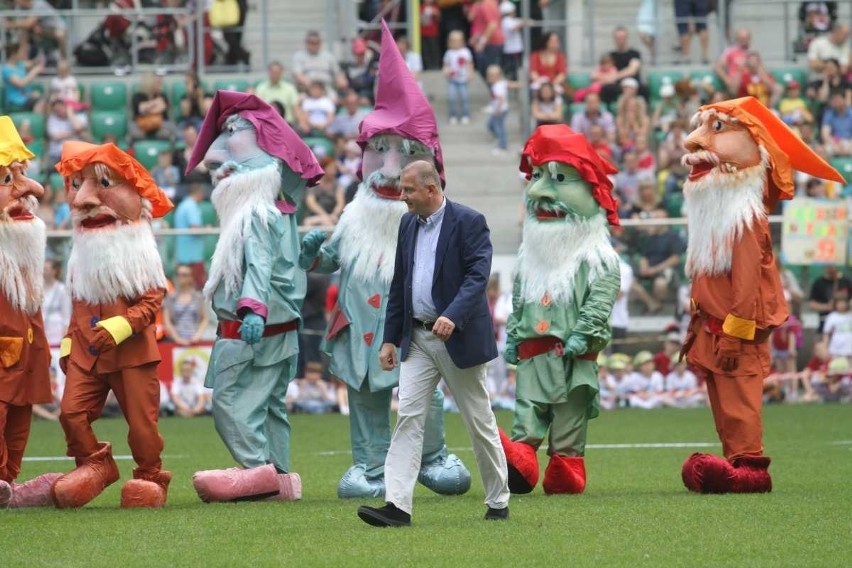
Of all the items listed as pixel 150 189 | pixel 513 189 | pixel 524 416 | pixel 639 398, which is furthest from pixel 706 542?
pixel 513 189

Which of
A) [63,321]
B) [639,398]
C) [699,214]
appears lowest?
[639,398]

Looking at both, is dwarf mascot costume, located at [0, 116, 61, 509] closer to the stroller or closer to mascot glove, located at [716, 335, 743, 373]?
mascot glove, located at [716, 335, 743, 373]

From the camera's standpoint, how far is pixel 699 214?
9.65 meters

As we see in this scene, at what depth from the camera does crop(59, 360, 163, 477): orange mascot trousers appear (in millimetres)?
8930

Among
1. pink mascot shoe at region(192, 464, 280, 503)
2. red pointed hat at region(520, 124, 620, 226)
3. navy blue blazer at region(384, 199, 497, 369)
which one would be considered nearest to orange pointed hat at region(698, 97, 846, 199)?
red pointed hat at region(520, 124, 620, 226)

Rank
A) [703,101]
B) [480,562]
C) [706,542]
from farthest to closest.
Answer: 1. [703,101]
2. [706,542]
3. [480,562]

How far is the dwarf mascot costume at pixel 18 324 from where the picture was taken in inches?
358

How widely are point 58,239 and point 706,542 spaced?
10160mm

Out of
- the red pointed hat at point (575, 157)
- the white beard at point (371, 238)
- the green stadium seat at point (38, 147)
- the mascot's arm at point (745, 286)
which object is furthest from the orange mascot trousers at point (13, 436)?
the green stadium seat at point (38, 147)

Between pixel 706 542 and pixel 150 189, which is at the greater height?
pixel 150 189

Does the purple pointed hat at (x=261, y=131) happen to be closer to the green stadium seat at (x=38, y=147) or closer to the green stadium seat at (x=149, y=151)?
the green stadium seat at (x=149, y=151)

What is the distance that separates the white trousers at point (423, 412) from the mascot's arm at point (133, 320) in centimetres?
178

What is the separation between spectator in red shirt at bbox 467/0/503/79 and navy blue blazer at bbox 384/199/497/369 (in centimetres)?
1443

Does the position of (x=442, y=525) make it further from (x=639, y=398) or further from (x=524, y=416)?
(x=639, y=398)
